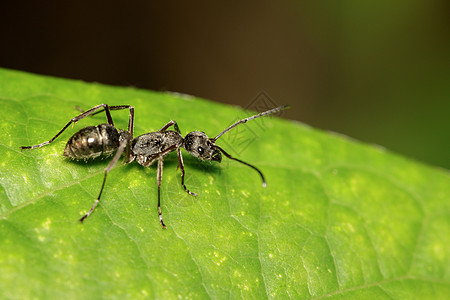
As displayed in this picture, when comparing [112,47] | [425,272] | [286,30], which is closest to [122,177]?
[425,272]

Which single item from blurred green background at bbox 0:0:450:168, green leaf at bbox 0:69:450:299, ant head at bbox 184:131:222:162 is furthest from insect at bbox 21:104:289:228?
blurred green background at bbox 0:0:450:168

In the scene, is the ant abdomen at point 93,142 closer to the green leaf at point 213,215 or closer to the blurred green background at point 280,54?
the green leaf at point 213,215

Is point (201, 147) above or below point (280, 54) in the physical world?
above

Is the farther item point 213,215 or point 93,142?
point 93,142

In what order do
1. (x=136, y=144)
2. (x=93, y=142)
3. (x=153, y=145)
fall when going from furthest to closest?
(x=153, y=145), (x=136, y=144), (x=93, y=142)

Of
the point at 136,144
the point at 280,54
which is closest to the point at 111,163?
the point at 136,144

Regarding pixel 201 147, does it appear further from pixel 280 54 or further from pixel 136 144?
pixel 280 54
